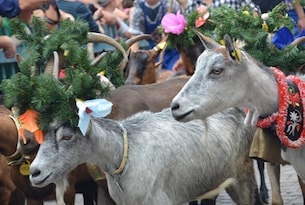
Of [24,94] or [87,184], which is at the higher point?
[24,94]

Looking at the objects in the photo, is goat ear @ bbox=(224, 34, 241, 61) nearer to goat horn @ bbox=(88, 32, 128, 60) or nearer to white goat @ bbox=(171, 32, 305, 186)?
white goat @ bbox=(171, 32, 305, 186)

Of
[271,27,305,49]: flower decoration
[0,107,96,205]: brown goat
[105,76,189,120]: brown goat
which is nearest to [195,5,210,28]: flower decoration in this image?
[105,76,189,120]: brown goat

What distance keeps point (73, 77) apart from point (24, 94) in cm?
37

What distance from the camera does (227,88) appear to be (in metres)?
6.38

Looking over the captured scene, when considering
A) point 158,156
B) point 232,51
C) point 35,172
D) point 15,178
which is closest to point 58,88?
point 35,172

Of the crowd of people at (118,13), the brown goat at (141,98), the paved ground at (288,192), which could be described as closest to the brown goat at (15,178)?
the brown goat at (141,98)

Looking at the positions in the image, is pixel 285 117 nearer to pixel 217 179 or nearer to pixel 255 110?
pixel 255 110

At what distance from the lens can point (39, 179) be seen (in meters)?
6.49

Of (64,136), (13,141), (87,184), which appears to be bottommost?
(87,184)

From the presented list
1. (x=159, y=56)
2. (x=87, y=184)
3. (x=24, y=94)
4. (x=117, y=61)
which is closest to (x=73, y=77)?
(x=24, y=94)

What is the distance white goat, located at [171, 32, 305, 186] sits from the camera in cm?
625

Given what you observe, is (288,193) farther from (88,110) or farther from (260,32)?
(88,110)

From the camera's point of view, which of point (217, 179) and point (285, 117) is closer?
point (285, 117)

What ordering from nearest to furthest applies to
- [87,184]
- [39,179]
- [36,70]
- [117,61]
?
[39,179]
[36,70]
[117,61]
[87,184]
